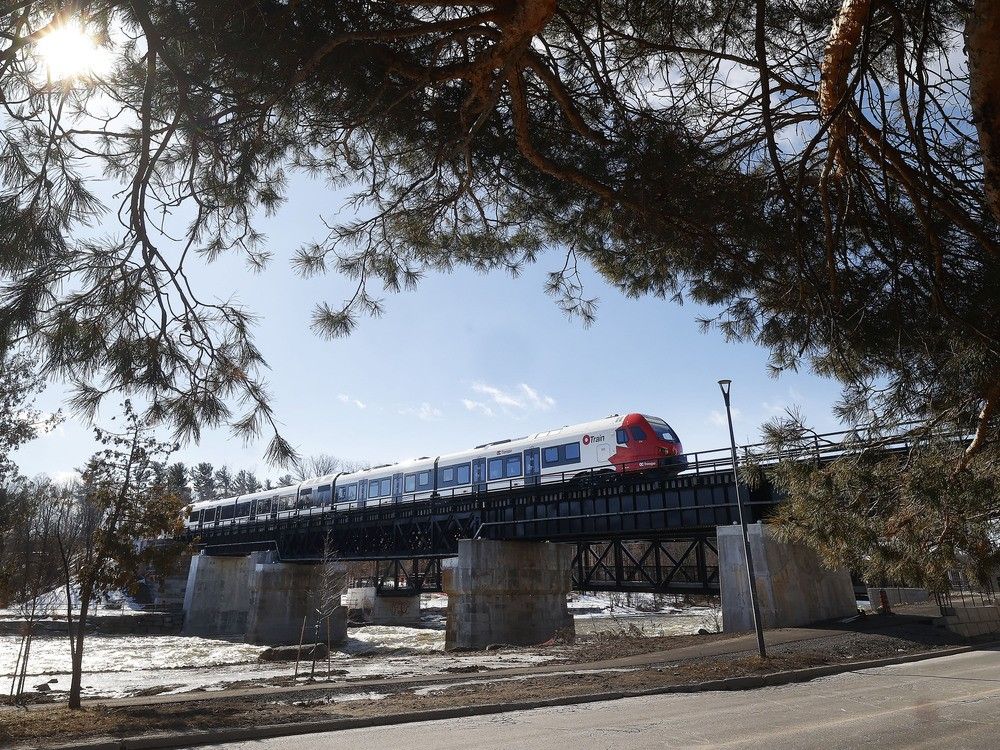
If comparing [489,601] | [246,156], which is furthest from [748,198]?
[489,601]

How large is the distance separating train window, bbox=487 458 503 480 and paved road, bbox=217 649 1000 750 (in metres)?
19.5

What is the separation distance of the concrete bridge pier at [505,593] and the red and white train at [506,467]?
3.40m

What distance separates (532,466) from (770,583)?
11551 mm

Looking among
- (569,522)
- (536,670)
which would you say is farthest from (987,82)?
(569,522)

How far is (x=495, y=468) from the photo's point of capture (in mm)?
31297

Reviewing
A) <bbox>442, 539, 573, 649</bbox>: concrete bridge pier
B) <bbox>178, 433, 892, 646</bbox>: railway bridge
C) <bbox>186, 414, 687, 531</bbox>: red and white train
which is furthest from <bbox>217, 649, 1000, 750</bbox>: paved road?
<bbox>442, 539, 573, 649</bbox>: concrete bridge pier

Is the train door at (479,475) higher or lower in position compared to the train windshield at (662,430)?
lower

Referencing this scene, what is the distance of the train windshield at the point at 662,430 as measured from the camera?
2644 cm

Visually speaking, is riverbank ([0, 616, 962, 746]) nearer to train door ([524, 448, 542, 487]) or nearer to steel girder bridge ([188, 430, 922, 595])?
steel girder bridge ([188, 430, 922, 595])

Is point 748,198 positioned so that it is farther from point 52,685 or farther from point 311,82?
point 52,685

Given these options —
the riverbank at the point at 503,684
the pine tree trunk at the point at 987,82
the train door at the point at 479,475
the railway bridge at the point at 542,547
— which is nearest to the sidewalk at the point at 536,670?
the riverbank at the point at 503,684

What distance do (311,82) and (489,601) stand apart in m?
24.9

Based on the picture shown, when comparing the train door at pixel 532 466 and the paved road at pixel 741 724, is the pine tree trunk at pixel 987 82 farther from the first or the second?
the train door at pixel 532 466

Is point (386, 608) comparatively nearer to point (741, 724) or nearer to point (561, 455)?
point (561, 455)
